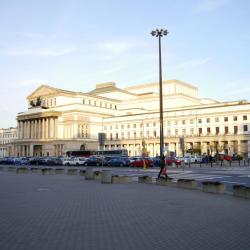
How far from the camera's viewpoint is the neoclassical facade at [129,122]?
4124 inches

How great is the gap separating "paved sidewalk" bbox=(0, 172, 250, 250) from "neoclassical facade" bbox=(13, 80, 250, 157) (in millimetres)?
86281

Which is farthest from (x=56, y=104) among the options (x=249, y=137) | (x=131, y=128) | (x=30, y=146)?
(x=249, y=137)

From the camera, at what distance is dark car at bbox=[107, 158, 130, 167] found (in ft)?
192

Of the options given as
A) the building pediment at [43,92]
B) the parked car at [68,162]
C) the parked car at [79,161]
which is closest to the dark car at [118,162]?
the parked car at [79,161]

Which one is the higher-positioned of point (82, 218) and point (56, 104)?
point (56, 104)

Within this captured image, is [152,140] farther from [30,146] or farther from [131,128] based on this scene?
[30,146]

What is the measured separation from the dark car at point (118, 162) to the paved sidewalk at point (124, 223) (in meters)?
42.4

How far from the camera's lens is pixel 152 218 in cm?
1118

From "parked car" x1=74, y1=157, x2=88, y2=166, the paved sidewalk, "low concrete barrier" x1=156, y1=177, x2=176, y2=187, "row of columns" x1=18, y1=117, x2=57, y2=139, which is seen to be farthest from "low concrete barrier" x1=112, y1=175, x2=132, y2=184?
"row of columns" x1=18, y1=117, x2=57, y2=139

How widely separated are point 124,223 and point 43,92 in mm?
135920

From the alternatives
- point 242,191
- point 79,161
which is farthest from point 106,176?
point 79,161

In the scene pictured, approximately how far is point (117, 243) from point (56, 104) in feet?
425

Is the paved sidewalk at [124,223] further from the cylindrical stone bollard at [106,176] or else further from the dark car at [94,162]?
the dark car at [94,162]

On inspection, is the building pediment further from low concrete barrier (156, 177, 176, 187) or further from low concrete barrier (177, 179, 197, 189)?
low concrete barrier (177, 179, 197, 189)
